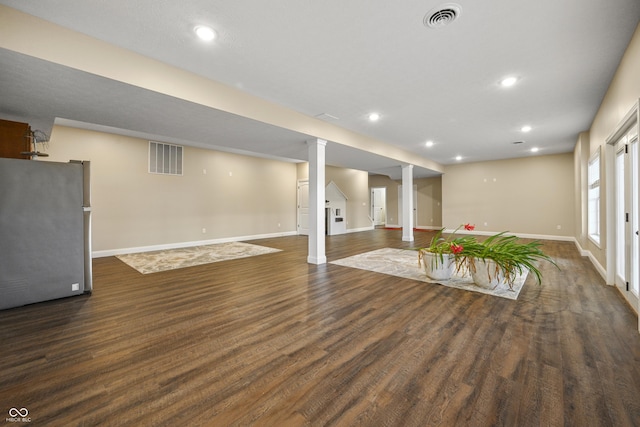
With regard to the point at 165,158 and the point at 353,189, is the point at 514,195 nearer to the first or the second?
the point at 353,189

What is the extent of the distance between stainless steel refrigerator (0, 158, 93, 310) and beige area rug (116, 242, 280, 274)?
4.54 ft

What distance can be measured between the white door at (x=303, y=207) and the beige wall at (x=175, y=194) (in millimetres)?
359

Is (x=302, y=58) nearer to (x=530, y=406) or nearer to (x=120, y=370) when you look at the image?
(x=120, y=370)

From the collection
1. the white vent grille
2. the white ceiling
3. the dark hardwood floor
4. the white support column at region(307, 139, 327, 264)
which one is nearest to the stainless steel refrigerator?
the dark hardwood floor

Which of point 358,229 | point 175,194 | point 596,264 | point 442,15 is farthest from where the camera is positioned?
point 358,229

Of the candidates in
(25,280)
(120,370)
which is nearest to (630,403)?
(120,370)

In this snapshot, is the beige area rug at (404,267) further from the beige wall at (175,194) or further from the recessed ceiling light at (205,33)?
the beige wall at (175,194)

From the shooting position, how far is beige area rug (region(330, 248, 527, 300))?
358cm

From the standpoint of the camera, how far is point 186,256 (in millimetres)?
6055

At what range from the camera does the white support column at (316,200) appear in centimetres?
518

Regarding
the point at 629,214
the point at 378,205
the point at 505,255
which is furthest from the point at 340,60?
the point at 378,205

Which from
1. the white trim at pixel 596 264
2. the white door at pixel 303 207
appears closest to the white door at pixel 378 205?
the white door at pixel 303 207

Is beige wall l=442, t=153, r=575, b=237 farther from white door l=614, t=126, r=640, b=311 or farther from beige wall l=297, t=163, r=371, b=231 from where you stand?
white door l=614, t=126, r=640, b=311

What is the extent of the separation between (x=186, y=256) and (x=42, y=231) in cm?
302
